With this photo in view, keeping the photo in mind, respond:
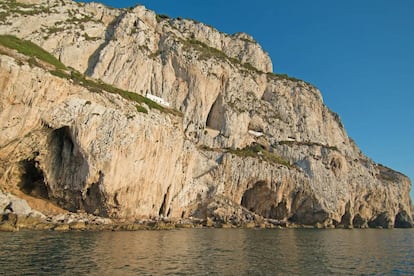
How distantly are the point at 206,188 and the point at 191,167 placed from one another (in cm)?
600

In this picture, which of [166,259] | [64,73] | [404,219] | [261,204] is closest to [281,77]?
[261,204]

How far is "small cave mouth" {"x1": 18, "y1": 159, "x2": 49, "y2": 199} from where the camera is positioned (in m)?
43.6

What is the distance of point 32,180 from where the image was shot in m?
45.7

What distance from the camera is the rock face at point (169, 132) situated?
42906 millimetres

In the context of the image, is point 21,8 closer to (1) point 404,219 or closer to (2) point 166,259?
(2) point 166,259

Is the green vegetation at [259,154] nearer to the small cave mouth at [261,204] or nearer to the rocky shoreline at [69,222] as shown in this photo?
the small cave mouth at [261,204]

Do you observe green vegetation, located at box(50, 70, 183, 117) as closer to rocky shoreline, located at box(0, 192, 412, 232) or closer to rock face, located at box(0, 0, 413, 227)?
rock face, located at box(0, 0, 413, 227)

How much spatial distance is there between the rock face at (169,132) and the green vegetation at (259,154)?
1.20ft

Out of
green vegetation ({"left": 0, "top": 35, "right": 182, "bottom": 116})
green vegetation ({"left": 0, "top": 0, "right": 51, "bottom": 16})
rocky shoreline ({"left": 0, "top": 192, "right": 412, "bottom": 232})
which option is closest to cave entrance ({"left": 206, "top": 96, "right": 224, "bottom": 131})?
green vegetation ({"left": 0, "top": 35, "right": 182, "bottom": 116})

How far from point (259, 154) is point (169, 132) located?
28528mm

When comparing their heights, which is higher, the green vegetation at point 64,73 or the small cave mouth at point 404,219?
the green vegetation at point 64,73

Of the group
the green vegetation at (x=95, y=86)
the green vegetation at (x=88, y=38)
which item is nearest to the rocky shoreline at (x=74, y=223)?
the green vegetation at (x=95, y=86)

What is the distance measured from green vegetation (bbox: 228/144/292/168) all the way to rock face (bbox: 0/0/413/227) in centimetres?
37

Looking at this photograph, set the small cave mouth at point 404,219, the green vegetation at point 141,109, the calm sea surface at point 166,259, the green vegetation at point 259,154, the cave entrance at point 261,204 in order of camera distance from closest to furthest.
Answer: the calm sea surface at point 166,259 < the green vegetation at point 141,109 < the cave entrance at point 261,204 < the green vegetation at point 259,154 < the small cave mouth at point 404,219
